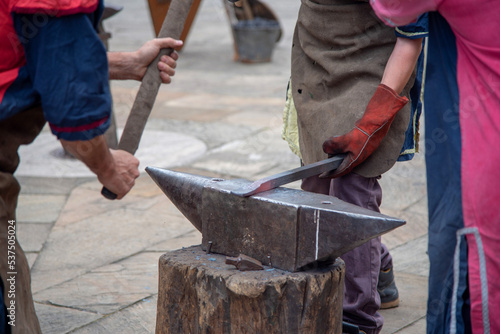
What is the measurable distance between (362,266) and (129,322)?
0.98 metres

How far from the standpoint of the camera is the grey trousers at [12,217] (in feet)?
6.54

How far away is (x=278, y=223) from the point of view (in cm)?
196

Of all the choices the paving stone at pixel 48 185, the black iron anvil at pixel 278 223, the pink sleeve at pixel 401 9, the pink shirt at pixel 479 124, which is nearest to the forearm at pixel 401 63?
the pink sleeve at pixel 401 9

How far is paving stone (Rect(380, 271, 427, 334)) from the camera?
2.75 meters

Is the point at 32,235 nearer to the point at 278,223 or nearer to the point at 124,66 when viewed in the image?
the point at 124,66

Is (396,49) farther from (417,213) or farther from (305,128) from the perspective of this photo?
(417,213)

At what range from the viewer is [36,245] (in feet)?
11.6

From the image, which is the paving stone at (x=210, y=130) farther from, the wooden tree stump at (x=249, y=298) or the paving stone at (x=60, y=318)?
the wooden tree stump at (x=249, y=298)

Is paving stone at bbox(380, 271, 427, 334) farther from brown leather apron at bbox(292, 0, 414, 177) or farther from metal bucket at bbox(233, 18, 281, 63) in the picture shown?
metal bucket at bbox(233, 18, 281, 63)

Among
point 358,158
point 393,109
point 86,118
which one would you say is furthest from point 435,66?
point 86,118

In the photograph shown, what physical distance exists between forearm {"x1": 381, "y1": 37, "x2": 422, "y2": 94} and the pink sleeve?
0.63 feet

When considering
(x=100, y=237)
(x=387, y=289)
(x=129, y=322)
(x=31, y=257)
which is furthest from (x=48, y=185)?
(x=387, y=289)

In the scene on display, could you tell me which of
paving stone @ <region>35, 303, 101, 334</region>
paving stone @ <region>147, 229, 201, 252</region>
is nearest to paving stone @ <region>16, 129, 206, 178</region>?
paving stone @ <region>147, 229, 201, 252</region>

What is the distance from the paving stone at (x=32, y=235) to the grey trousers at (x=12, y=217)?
1450 millimetres
